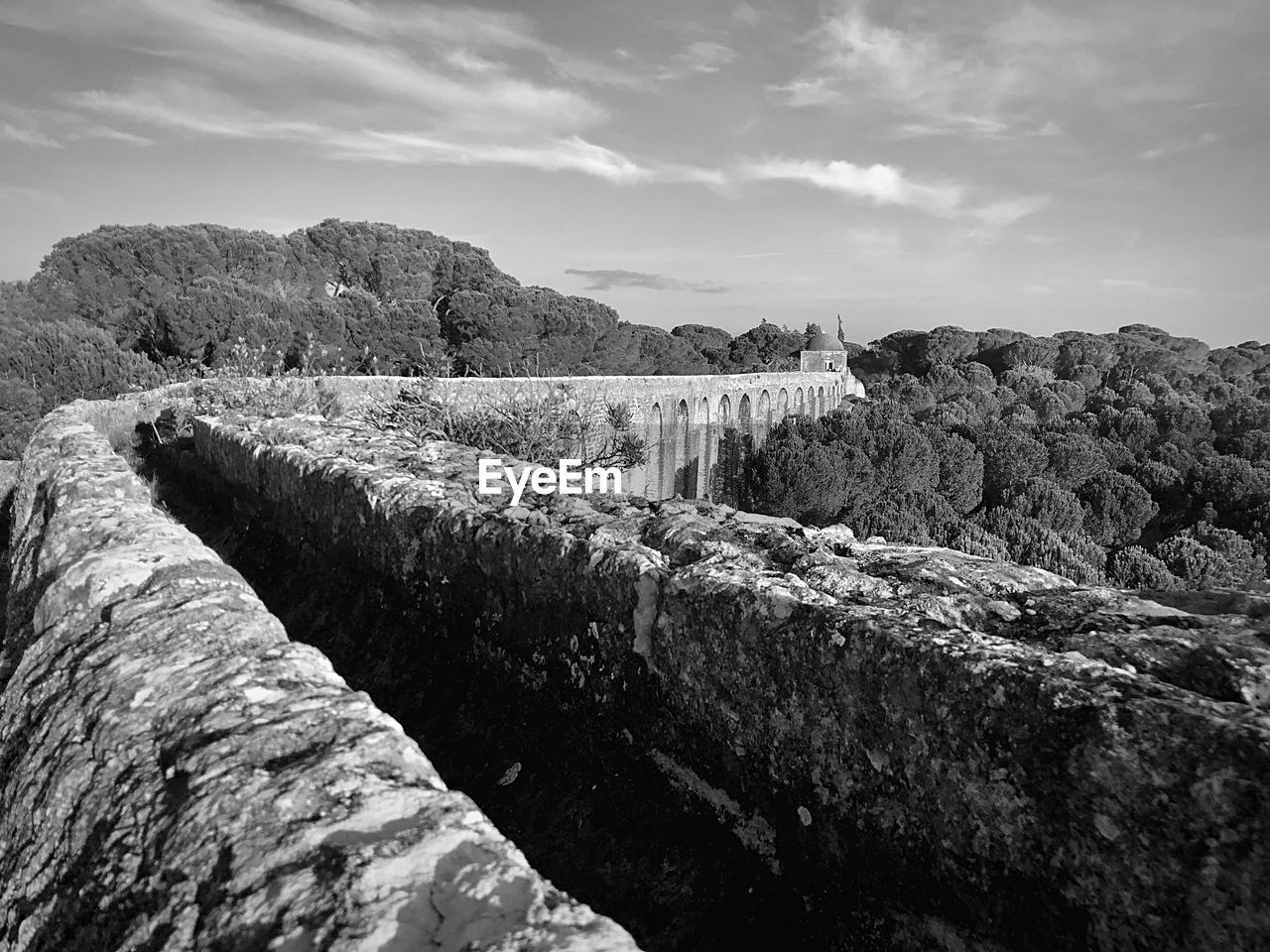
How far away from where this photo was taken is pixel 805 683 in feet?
5.01

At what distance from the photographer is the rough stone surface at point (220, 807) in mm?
956

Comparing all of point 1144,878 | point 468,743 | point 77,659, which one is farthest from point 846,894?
point 77,659

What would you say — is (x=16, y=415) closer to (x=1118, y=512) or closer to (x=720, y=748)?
(x=720, y=748)

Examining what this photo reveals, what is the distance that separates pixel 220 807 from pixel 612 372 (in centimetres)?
3210

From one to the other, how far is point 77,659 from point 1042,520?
22711mm

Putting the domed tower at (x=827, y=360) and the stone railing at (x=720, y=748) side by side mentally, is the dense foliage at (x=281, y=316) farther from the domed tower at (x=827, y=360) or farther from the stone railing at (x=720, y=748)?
the domed tower at (x=827, y=360)

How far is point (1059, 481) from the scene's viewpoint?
24.4m

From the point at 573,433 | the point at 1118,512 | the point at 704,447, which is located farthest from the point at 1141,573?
the point at 704,447

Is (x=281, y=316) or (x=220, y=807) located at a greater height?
(x=281, y=316)

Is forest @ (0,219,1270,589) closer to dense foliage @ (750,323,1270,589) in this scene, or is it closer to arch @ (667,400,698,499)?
dense foliage @ (750,323,1270,589)

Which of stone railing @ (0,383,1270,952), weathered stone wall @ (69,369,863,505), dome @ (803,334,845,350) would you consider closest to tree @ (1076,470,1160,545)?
weathered stone wall @ (69,369,863,505)

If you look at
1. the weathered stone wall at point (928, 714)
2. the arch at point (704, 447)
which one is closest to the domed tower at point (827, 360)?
the arch at point (704, 447)

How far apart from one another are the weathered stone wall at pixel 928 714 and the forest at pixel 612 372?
353 inches

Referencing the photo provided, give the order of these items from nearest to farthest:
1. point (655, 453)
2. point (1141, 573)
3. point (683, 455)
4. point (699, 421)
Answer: point (1141, 573) < point (655, 453) < point (683, 455) < point (699, 421)
